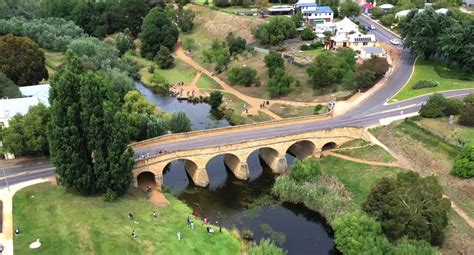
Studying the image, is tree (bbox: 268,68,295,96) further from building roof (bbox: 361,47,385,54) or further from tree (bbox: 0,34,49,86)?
tree (bbox: 0,34,49,86)

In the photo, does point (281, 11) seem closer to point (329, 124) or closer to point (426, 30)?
point (426, 30)

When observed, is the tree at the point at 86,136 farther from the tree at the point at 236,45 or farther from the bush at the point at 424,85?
the tree at the point at 236,45

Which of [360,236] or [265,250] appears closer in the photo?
[265,250]

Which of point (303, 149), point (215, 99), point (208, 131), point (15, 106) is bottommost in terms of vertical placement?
point (303, 149)

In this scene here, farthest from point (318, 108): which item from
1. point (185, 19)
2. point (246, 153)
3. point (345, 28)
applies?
point (185, 19)

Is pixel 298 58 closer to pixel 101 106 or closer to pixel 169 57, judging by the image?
pixel 169 57
